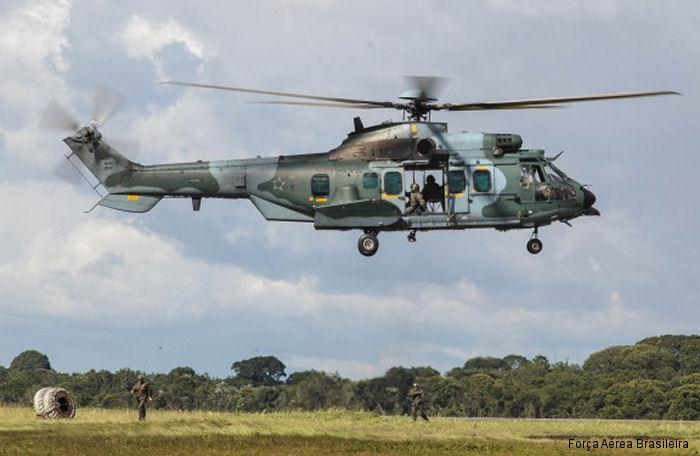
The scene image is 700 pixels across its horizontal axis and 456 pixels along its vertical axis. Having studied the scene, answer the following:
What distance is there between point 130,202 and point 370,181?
9416mm

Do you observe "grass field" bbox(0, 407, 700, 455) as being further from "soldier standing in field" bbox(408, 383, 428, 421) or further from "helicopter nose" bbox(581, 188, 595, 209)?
"helicopter nose" bbox(581, 188, 595, 209)

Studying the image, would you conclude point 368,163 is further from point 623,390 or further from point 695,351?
point 695,351

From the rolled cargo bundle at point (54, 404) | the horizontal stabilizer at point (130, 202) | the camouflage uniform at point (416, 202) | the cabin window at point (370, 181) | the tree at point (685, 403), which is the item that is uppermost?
the cabin window at point (370, 181)

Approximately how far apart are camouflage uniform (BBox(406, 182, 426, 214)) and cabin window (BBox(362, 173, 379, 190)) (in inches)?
54.0

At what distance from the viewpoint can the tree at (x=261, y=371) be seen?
303ft

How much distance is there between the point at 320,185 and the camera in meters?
47.1

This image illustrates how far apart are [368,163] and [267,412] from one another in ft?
38.9

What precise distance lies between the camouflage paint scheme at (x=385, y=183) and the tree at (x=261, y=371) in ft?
144

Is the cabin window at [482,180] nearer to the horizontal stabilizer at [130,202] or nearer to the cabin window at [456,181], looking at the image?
the cabin window at [456,181]

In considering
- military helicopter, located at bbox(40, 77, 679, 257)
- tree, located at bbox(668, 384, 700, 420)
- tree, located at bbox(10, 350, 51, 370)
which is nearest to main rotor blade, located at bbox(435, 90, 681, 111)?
military helicopter, located at bbox(40, 77, 679, 257)

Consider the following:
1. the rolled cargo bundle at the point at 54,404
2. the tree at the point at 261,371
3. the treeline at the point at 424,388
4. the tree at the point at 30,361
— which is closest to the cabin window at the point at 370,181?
the treeline at the point at 424,388

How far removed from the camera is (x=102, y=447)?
38.6 meters

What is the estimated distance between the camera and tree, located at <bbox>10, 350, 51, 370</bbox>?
115 m

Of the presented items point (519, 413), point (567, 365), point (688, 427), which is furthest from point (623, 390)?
point (688, 427)
